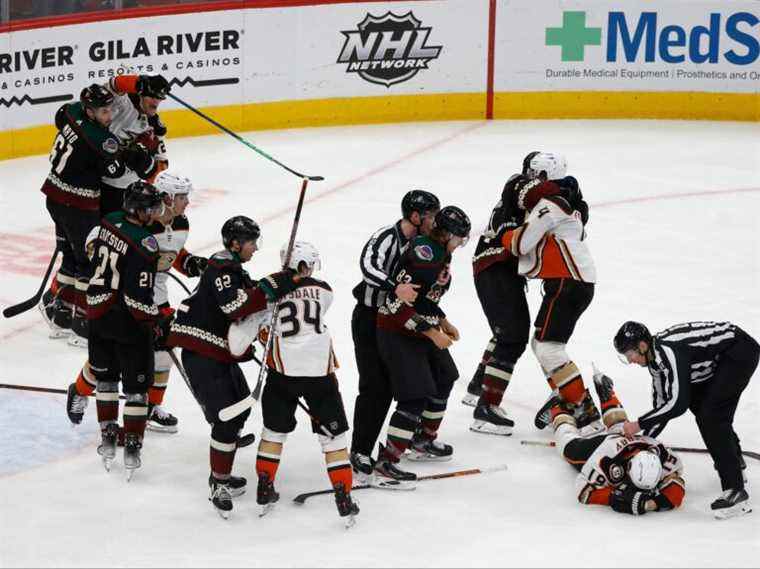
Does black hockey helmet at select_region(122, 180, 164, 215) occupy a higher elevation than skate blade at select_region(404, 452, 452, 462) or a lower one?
higher

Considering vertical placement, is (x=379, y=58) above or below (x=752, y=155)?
above

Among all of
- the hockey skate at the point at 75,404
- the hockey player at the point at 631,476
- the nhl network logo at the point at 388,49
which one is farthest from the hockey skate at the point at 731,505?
the nhl network logo at the point at 388,49

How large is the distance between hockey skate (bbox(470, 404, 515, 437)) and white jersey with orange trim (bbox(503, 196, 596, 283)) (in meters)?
0.67

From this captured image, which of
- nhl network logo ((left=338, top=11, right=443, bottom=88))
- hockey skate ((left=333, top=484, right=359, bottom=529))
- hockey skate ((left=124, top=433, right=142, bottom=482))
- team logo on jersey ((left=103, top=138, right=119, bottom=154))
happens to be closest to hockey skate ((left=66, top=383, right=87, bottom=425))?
hockey skate ((left=124, top=433, right=142, bottom=482))

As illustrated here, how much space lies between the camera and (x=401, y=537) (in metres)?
5.63

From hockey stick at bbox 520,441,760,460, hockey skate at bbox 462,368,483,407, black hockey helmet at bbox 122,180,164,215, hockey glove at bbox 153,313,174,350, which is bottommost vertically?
hockey stick at bbox 520,441,760,460

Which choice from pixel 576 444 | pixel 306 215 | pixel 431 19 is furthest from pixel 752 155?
pixel 576 444

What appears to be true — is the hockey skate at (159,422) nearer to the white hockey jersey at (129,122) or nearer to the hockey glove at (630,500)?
the white hockey jersey at (129,122)

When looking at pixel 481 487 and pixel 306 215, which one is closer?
pixel 481 487

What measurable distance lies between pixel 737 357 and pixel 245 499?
204cm

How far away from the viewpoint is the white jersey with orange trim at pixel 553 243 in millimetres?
6582

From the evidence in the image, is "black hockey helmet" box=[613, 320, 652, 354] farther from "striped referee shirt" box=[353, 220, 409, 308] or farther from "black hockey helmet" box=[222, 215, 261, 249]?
"black hockey helmet" box=[222, 215, 261, 249]

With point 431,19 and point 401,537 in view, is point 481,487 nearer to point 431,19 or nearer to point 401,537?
point 401,537

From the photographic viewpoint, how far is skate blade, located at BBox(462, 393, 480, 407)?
23.7 feet
